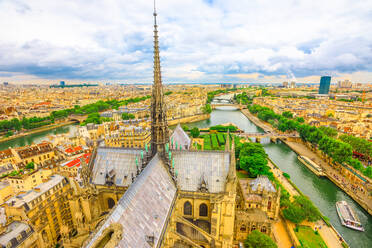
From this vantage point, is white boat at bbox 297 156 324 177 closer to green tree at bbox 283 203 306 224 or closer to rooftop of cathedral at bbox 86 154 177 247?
green tree at bbox 283 203 306 224

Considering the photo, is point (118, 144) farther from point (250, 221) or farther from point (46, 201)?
point (250, 221)

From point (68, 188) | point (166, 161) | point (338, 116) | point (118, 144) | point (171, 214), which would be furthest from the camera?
point (338, 116)

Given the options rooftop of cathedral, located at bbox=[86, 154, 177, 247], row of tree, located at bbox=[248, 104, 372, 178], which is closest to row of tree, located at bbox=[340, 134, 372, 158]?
row of tree, located at bbox=[248, 104, 372, 178]

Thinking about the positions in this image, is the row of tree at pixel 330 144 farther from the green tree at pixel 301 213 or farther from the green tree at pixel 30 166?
the green tree at pixel 30 166

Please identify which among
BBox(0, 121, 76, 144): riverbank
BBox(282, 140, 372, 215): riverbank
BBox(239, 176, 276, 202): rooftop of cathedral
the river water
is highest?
Answer: BBox(239, 176, 276, 202): rooftop of cathedral

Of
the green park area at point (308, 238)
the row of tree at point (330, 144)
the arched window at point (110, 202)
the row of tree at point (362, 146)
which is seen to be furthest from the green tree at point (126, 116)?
the row of tree at point (362, 146)

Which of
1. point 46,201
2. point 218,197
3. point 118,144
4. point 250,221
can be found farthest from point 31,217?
point 118,144
